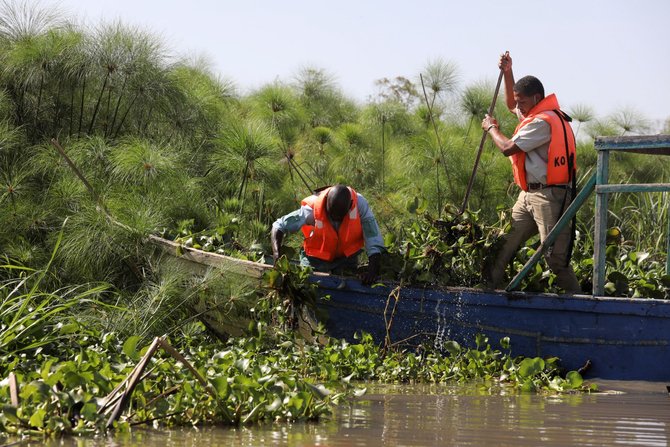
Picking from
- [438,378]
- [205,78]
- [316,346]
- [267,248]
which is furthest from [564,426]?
[205,78]

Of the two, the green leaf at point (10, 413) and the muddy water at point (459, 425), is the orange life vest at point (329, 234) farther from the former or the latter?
the green leaf at point (10, 413)

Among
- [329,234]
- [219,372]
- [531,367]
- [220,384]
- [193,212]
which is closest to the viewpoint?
[220,384]

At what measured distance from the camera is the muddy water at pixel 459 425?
413cm

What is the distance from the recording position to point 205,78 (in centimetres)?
1159

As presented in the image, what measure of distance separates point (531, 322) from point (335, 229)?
5.10ft

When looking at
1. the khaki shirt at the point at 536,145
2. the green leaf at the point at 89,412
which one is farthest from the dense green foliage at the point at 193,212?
the khaki shirt at the point at 536,145

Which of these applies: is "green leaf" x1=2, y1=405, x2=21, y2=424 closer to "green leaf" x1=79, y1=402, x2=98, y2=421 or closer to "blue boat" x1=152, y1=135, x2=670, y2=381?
"green leaf" x1=79, y1=402, x2=98, y2=421

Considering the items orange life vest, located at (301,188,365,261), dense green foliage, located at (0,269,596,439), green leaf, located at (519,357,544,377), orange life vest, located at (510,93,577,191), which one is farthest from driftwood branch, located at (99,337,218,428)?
orange life vest, located at (510,93,577,191)

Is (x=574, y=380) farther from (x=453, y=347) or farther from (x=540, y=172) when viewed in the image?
(x=540, y=172)

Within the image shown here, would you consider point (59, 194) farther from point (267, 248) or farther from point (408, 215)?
point (408, 215)

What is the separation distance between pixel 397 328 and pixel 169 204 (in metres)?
2.59

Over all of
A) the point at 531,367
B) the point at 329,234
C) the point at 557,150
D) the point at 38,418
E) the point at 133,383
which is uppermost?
the point at 557,150

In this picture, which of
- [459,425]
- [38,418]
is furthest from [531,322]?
[38,418]

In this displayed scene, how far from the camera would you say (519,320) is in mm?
6891
